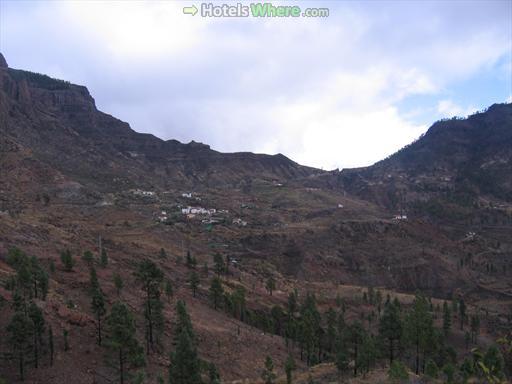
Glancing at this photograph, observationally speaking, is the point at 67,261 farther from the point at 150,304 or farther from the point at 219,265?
the point at 219,265

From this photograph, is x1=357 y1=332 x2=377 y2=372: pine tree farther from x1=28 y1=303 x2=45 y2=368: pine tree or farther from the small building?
the small building

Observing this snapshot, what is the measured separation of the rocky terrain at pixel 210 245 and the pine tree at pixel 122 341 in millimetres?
2594

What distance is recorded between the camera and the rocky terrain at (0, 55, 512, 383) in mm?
45219

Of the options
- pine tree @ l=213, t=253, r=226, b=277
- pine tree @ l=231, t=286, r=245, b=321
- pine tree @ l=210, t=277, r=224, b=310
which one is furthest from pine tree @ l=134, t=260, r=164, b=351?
pine tree @ l=213, t=253, r=226, b=277

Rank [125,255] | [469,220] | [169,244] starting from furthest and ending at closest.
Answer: [469,220], [169,244], [125,255]

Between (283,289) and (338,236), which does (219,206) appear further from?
(283,289)

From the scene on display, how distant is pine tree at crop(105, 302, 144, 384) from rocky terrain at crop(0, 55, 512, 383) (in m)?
2.59

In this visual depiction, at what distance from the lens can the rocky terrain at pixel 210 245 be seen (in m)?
45.2

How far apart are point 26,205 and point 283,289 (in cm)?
6171

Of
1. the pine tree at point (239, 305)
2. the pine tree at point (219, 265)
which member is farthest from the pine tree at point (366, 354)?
→ the pine tree at point (219, 265)

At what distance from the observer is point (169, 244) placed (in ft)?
346

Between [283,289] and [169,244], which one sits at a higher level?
[169,244]

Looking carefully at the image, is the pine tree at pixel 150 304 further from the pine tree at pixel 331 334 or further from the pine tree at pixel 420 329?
the pine tree at pixel 420 329

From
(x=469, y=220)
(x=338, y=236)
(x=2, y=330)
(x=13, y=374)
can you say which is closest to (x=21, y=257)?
(x=2, y=330)
